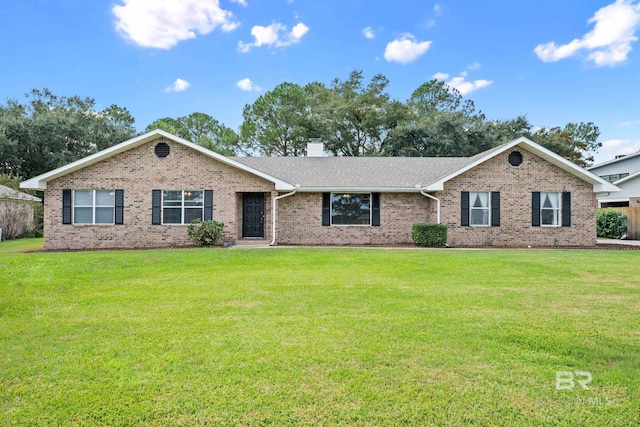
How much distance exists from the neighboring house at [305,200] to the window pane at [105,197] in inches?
1.6

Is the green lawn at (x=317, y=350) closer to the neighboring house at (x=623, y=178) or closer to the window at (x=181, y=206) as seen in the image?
the window at (x=181, y=206)

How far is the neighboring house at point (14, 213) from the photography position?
19.0 metres

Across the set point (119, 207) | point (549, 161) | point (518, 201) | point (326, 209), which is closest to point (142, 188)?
point (119, 207)

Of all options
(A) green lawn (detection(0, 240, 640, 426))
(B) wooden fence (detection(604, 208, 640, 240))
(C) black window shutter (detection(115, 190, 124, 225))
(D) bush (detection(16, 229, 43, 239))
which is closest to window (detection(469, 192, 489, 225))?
(A) green lawn (detection(0, 240, 640, 426))

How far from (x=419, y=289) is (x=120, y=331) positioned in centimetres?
480

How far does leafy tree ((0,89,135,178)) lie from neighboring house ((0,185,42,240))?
998 centimetres

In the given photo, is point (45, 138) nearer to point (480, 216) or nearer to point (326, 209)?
point (326, 209)

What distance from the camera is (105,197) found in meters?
14.6

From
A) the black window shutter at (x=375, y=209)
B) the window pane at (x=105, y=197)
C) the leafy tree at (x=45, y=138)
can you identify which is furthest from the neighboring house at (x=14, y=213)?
the black window shutter at (x=375, y=209)

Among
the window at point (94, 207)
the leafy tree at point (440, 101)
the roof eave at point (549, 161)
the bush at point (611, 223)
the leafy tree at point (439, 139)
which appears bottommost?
the bush at point (611, 223)

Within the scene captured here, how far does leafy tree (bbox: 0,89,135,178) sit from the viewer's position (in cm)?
2855

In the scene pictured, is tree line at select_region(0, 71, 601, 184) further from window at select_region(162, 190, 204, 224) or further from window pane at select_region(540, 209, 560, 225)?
window at select_region(162, 190, 204, 224)

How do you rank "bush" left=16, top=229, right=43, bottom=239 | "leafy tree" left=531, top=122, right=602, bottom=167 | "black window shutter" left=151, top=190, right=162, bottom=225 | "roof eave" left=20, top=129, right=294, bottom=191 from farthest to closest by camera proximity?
1. "leafy tree" left=531, top=122, right=602, bottom=167
2. "bush" left=16, top=229, right=43, bottom=239
3. "black window shutter" left=151, top=190, right=162, bottom=225
4. "roof eave" left=20, top=129, right=294, bottom=191

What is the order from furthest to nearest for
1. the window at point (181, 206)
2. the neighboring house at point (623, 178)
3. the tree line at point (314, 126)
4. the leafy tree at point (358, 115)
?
the leafy tree at point (358, 115) → the tree line at point (314, 126) → the neighboring house at point (623, 178) → the window at point (181, 206)
